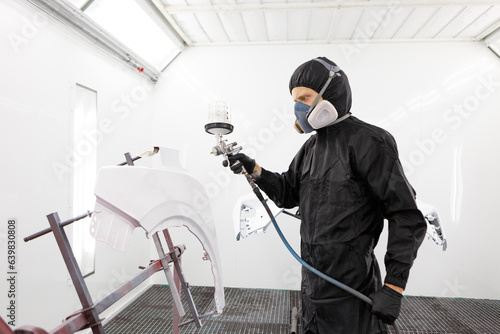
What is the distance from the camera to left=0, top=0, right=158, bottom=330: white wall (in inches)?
55.3

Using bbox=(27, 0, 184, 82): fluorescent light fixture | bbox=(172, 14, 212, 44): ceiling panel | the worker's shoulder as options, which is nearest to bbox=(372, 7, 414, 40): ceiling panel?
bbox=(172, 14, 212, 44): ceiling panel

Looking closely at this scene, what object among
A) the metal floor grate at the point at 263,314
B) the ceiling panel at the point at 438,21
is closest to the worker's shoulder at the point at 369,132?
the metal floor grate at the point at 263,314

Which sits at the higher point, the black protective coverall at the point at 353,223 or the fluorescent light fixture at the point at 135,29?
the fluorescent light fixture at the point at 135,29

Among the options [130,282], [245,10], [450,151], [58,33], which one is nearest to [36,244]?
[130,282]

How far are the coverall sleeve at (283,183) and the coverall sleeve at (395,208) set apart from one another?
0.36 m

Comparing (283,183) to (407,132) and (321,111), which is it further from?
(407,132)

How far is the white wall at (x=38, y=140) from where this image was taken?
4.61 ft

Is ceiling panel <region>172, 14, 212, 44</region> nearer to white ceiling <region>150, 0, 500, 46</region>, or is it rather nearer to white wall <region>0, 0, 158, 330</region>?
white ceiling <region>150, 0, 500, 46</region>

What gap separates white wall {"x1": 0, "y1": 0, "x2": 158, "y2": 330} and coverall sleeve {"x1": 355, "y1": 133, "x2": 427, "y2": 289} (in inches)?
62.3

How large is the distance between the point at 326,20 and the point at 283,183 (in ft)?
5.69

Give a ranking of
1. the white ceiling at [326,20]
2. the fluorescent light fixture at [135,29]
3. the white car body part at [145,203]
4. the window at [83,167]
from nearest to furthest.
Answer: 1. the white car body part at [145,203]
2. the window at [83,167]
3. the fluorescent light fixture at [135,29]
4. the white ceiling at [326,20]

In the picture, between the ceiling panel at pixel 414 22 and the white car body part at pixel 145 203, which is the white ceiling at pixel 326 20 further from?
the white car body part at pixel 145 203

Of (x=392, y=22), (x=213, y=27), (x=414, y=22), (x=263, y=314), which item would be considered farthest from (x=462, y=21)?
(x=263, y=314)

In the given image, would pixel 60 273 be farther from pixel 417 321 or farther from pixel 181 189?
pixel 417 321
